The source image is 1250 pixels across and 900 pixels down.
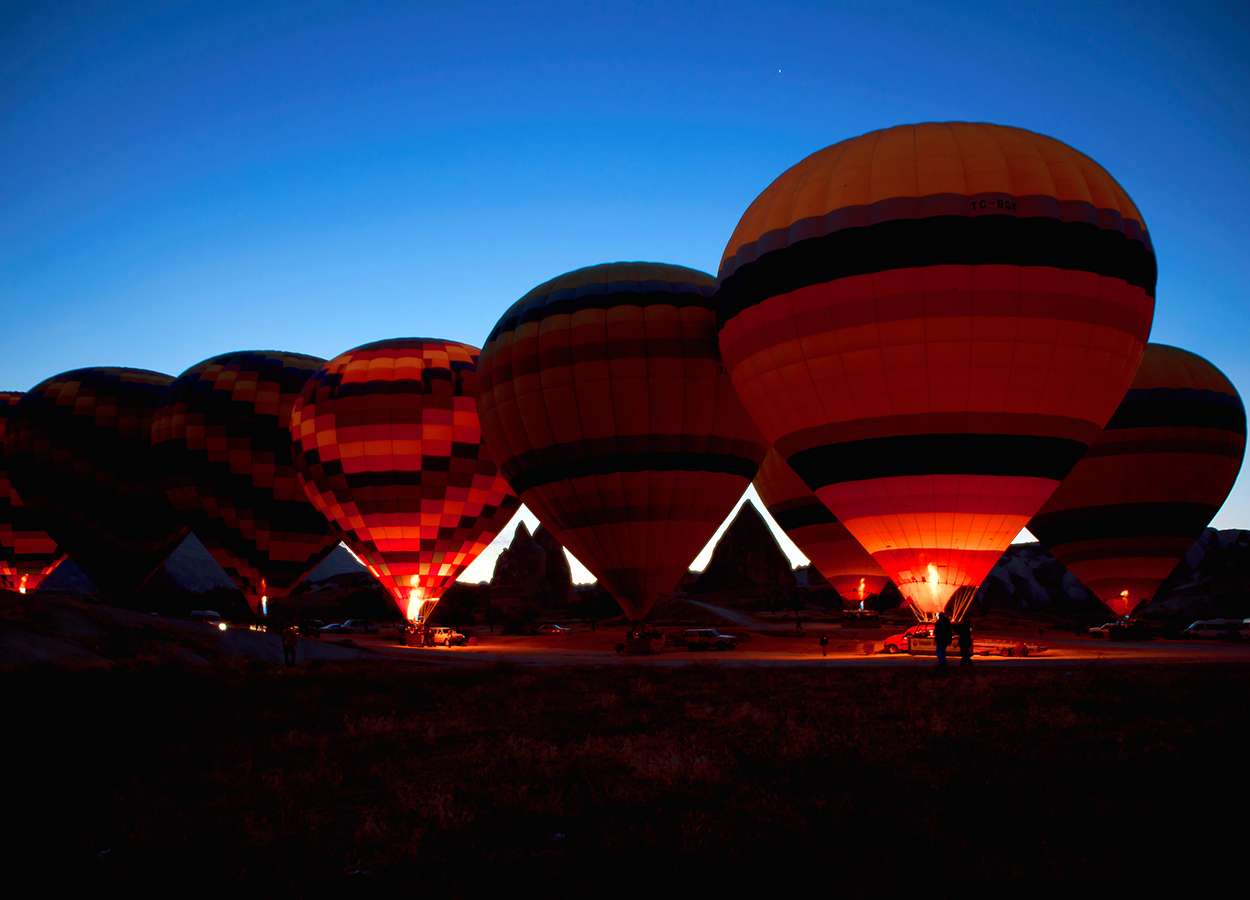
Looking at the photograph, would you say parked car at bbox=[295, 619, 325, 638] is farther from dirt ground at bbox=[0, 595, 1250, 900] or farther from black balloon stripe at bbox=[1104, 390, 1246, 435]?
black balloon stripe at bbox=[1104, 390, 1246, 435]

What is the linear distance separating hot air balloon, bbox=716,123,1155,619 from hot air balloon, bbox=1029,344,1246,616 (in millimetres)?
13070

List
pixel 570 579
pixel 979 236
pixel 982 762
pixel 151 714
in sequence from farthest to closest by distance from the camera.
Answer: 1. pixel 570 579
2. pixel 979 236
3. pixel 151 714
4. pixel 982 762

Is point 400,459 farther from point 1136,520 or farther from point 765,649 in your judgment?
point 1136,520

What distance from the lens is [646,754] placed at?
28.3ft

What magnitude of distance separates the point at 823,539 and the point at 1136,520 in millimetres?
12197

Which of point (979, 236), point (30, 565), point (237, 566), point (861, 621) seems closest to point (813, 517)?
point (861, 621)

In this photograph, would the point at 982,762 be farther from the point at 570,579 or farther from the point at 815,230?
the point at 570,579

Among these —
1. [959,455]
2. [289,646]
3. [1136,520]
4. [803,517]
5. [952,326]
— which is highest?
[952,326]

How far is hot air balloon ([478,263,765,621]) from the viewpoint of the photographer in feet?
82.8

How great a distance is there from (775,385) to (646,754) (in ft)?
44.0

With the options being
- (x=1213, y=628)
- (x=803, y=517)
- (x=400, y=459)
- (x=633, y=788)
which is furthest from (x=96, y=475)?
(x=1213, y=628)

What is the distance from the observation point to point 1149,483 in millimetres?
30703

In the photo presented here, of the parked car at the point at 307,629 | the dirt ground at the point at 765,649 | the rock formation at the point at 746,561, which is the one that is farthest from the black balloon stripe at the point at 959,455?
the rock formation at the point at 746,561

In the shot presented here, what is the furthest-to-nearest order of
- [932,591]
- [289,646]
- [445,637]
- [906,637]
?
[445,637] → [906,637] → [289,646] → [932,591]
